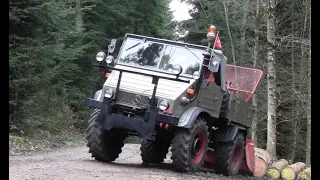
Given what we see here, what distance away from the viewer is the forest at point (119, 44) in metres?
14.6

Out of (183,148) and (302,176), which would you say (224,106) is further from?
(302,176)

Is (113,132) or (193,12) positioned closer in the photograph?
(113,132)

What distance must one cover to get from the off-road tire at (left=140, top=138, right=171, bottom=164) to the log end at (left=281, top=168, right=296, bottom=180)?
3.77 metres

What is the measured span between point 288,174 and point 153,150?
423 cm

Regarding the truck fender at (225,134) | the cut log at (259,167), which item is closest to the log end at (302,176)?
the cut log at (259,167)

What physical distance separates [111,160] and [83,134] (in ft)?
44.2

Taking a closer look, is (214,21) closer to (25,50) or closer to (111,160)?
(25,50)

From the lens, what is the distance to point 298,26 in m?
22.4

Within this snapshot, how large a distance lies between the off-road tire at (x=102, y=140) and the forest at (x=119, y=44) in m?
1.43

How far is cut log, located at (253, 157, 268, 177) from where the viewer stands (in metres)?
12.3

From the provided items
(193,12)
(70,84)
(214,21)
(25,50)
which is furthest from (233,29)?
(25,50)

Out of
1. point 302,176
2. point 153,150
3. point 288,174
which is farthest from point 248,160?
point 153,150

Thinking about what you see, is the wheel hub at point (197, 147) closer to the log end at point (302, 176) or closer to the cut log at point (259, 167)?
the cut log at point (259, 167)

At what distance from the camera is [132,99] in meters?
9.08
